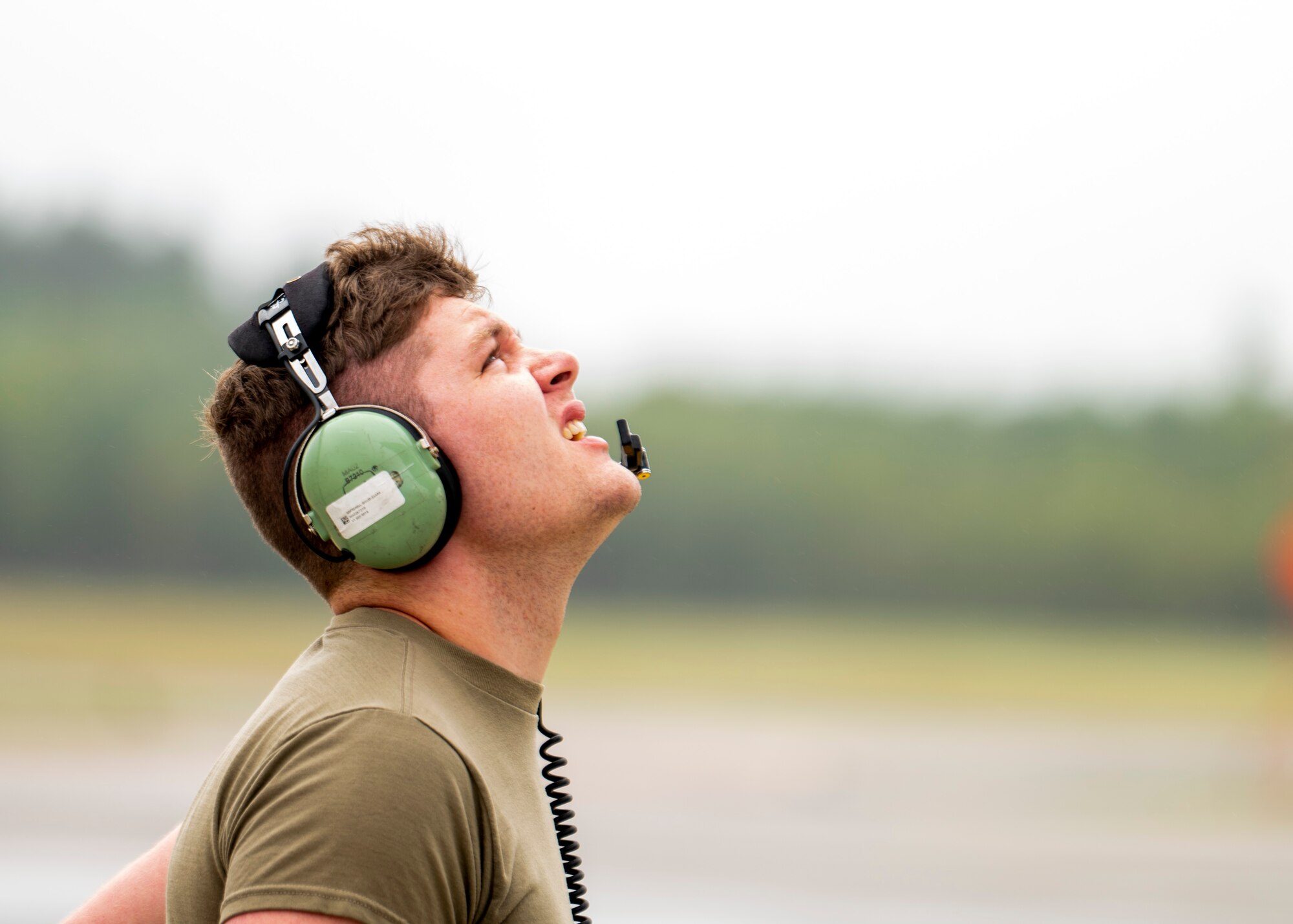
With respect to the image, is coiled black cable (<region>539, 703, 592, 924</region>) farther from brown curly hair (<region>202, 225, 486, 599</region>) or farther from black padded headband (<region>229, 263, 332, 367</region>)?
black padded headband (<region>229, 263, 332, 367</region>)

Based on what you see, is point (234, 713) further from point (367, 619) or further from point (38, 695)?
point (367, 619)

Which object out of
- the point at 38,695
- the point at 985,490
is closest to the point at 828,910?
the point at 38,695

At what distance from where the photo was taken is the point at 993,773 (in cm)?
1373

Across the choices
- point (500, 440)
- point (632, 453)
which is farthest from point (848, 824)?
point (500, 440)

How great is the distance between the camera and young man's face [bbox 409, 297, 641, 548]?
51.2 inches

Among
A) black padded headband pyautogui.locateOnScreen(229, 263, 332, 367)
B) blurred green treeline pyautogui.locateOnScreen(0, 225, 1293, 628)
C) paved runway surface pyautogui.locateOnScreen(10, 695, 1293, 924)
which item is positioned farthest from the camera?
blurred green treeline pyautogui.locateOnScreen(0, 225, 1293, 628)

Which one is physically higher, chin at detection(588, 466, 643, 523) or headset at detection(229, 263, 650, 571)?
chin at detection(588, 466, 643, 523)

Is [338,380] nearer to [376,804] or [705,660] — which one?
[376,804]

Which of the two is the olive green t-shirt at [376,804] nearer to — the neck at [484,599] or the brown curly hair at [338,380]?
the neck at [484,599]

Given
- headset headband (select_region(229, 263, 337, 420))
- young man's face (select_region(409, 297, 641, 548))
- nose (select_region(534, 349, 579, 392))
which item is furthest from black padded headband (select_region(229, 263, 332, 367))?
nose (select_region(534, 349, 579, 392))

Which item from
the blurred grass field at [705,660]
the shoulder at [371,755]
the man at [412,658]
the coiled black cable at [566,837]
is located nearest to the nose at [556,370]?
the man at [412,658]

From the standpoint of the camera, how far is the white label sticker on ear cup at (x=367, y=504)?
120 centimetres

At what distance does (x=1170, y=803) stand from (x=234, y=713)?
11.5 meters

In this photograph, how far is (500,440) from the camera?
1.31 m
